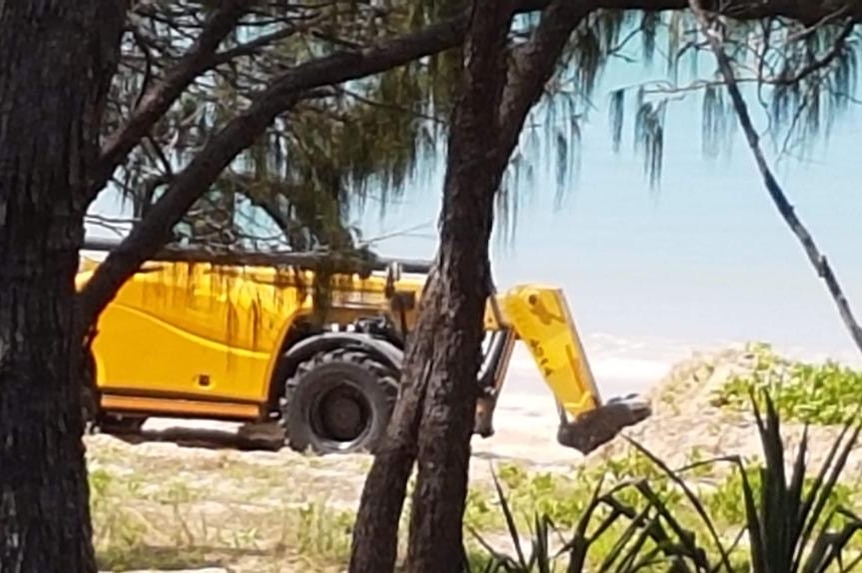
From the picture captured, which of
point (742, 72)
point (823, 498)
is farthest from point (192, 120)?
point (823, 498)

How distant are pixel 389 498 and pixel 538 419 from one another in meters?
7.80

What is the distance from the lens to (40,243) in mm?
1565

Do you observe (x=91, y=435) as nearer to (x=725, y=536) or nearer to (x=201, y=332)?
(x=201, y=332)

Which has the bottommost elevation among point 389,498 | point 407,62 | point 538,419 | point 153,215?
point 538,419

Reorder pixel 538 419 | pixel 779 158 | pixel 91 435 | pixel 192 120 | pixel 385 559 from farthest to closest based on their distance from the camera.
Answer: pixel 538 419 < pixel 91 435 < pixel 192 120 < pixel 779 158 < pixel 385 559

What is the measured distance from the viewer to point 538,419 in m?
10.1

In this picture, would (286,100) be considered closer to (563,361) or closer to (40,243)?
(40,243)

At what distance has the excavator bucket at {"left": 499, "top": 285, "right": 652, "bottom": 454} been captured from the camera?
7.74 m

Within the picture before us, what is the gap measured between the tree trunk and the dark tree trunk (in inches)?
25.4

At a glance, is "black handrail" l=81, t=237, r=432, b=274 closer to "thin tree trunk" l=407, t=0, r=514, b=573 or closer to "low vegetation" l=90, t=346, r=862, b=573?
"low vegetation" l=90, t=346, r=862, b=573

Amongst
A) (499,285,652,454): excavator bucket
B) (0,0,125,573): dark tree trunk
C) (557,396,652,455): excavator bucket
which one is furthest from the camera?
(557,396,652,455): excavator bucket

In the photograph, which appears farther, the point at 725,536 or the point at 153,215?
the point at 725,536

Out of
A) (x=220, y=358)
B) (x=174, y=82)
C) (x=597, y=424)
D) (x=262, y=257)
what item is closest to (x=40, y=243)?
(x=174, y=82)

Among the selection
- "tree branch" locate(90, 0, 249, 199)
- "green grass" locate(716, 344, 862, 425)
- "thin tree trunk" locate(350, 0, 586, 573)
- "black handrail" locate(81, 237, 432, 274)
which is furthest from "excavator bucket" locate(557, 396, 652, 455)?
"thin tree trunk" locate(350, 0, 586, 573)
